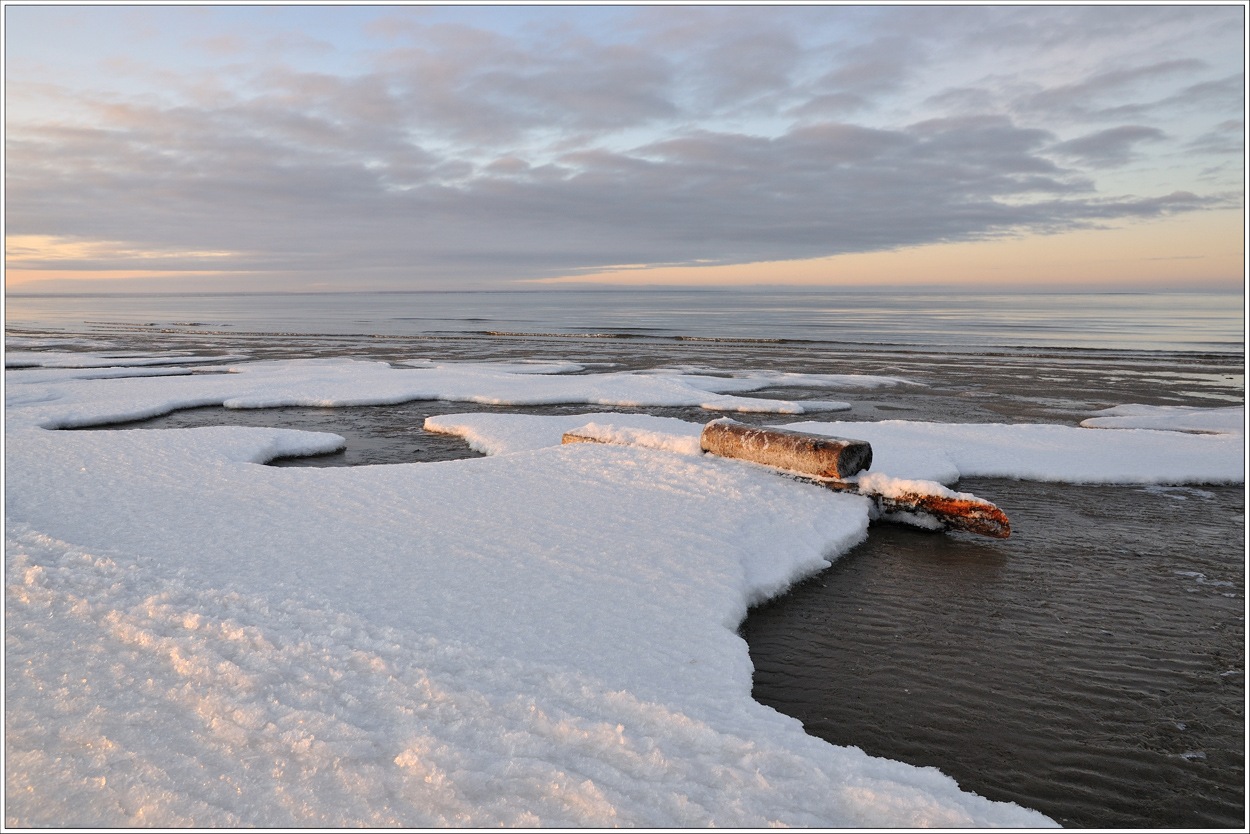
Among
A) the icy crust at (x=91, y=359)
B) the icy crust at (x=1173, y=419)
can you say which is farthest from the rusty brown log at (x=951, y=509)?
the icy crust at (x=91, y=359)

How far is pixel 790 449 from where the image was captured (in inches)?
351

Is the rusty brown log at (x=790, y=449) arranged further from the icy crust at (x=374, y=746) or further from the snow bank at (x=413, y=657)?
the icy crust at (x=374, y=746)

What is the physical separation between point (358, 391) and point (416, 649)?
47.0 ft

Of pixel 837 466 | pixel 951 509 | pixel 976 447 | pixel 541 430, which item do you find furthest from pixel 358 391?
pixel 951 509

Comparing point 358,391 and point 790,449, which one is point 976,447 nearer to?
point 790,449

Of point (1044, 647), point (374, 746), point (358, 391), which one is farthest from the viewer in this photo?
point (358, 391)

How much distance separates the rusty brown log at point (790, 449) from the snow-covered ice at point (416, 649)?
246mm

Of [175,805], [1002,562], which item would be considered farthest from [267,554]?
[1002,562]

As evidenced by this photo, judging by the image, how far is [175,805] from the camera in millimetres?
3084

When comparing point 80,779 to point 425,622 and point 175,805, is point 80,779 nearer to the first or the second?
point 175,805

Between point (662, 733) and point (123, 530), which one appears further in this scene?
point (123, 530)

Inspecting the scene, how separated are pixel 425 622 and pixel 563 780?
190 cm

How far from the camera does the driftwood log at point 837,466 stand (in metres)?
7.92

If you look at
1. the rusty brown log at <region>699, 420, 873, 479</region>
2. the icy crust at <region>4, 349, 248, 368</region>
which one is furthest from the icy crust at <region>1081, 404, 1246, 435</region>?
the icy crust at <region>4, 349, 248, 368</region>
